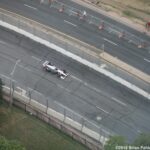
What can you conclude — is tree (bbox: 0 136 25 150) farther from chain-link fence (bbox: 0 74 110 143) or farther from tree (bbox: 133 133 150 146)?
tree (bbox: 133 133 150 146)

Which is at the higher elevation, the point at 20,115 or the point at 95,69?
the point at 95,69

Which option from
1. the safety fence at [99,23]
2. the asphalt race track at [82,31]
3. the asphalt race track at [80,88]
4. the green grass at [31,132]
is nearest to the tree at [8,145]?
the green grass at [31,132]

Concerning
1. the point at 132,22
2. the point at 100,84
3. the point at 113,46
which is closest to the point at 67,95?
the point at 100,84

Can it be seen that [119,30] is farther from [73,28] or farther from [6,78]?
[6,78]

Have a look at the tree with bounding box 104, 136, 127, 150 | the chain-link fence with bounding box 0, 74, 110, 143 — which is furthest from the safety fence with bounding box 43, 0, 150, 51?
the tree with bounding box 104, 136, 127, 150

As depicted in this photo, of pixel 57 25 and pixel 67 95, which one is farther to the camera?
A: pixel 57 25

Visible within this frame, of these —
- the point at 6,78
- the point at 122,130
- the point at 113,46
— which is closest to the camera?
the point at 122,130

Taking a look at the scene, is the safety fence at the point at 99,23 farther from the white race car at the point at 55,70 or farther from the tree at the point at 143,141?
the tree at the point at 143,141

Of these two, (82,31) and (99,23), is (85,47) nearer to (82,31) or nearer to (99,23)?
(82,31)
